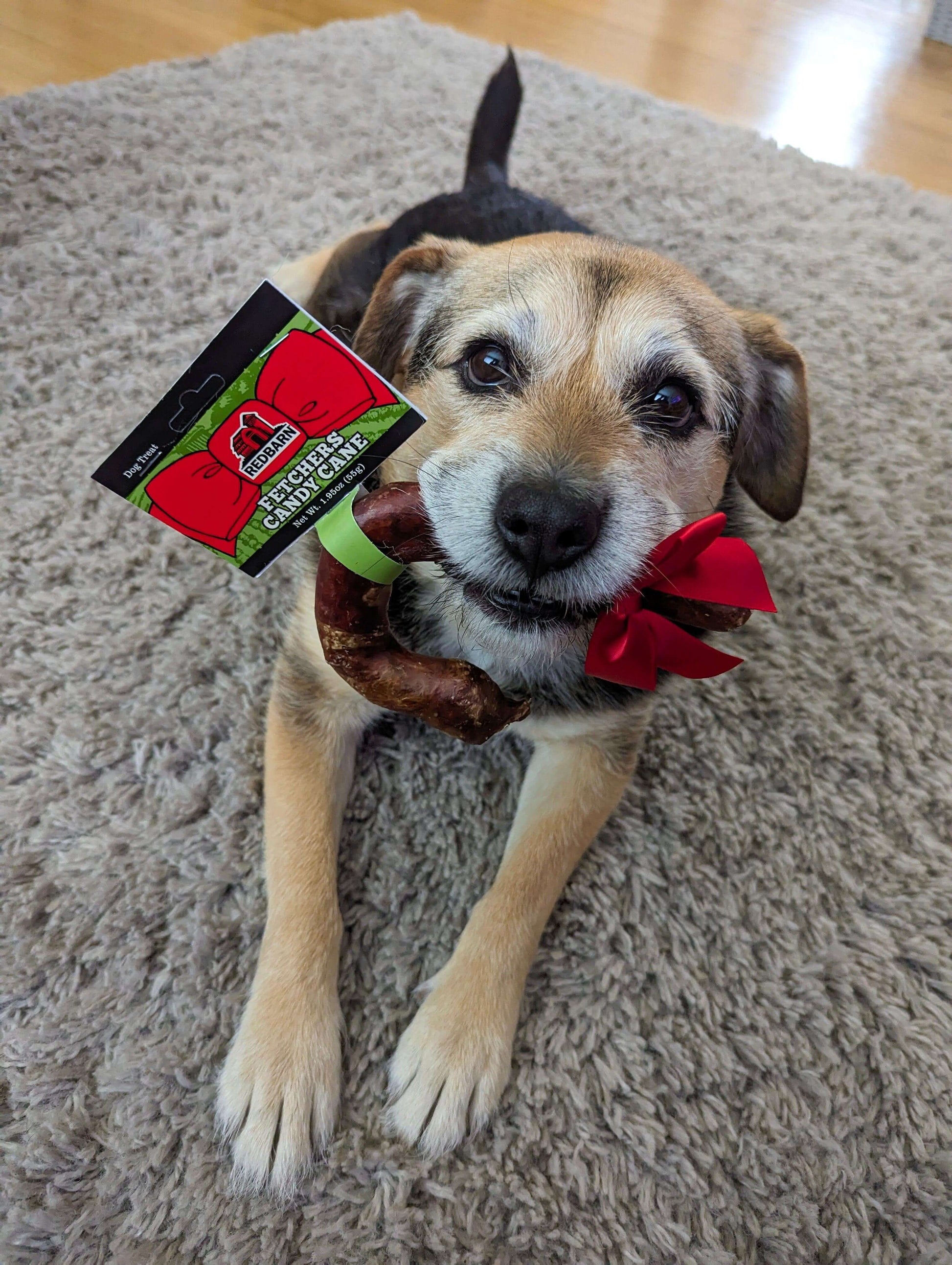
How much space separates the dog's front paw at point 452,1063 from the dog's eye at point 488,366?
92 centimetres

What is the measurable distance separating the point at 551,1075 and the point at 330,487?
3.13ft

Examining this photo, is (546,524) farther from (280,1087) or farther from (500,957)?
(280,1087)

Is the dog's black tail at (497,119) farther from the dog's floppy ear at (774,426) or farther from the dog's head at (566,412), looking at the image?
the dog's floppy ear at (774,426)

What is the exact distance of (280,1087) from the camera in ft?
3.77

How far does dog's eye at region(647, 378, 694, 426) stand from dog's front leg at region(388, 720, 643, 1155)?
1.76ft

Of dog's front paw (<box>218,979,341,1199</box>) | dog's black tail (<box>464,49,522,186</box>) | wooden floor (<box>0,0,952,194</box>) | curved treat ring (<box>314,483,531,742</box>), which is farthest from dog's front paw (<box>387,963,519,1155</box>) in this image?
wooden floor (<box>0,0,952,194</box>)

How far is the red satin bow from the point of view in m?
1.06

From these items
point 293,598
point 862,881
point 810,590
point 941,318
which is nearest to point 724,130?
point 941,318

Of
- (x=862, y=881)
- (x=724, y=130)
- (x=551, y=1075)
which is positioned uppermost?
(x=724, y=130)

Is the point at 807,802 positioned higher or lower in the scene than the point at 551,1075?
higher

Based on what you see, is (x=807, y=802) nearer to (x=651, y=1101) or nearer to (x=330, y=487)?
(x=651, y=1101)

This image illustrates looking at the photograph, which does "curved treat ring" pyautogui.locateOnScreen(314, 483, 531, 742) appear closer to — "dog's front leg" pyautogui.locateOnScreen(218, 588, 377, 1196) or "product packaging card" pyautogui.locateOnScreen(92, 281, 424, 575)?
"product packaging card" pyautogui.locateOnScreen(92, 281, 424, 575)

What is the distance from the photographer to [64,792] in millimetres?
1455

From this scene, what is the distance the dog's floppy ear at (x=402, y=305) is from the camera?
136 centimetres
